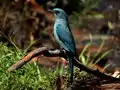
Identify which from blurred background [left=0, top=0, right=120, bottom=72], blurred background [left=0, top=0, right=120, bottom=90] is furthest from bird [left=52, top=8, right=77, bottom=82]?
blurred background [left=0, top=0, right=120, bottom=72]

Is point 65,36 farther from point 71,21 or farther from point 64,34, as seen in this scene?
point 71,21

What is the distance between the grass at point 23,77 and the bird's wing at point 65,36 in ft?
1.68

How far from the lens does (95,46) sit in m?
10.8

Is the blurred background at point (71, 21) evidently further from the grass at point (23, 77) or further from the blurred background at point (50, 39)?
the grass at point (23, 77)

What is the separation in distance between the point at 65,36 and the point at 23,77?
24.6 inches

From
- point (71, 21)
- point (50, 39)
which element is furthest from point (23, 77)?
point (71, 21)

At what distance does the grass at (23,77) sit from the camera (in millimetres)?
6188

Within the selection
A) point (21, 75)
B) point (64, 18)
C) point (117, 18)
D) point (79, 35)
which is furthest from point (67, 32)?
point (117, 18)

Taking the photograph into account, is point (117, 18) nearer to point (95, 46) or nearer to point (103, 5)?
point (103, 5)

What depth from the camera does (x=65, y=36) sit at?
20.6 feet

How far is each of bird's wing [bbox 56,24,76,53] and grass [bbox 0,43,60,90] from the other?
51 centimetres

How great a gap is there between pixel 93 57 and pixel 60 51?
12.1 feet

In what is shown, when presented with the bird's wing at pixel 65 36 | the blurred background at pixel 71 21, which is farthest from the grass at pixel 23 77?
the blurred background at pixel 71 21

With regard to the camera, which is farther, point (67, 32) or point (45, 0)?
point (45, 0)
